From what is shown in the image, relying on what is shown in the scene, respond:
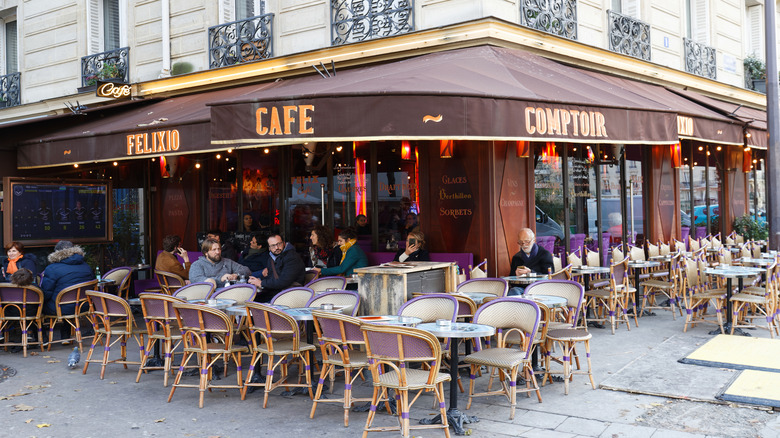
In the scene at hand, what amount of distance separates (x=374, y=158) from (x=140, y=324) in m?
4.25

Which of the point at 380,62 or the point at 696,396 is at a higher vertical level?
the point at 380,62

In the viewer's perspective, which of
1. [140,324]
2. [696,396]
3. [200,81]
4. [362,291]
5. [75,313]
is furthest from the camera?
[200,81]

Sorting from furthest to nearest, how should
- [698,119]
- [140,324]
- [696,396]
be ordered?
1. [140,324]
2. [698,119]
3. [696,396]

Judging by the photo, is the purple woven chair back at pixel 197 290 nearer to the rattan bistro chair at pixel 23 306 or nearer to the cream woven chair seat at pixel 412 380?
the rattan bistro chair at pixel 23 306

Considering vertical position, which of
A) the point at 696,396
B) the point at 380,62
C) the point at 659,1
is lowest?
the point at 696,396

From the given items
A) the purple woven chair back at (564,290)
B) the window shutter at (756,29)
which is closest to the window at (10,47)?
the purple woven chair back at (564,290)

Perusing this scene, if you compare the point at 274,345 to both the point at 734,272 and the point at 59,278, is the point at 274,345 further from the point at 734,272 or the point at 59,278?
the point at 734,272

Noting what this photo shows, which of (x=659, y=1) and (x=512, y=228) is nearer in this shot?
(x=512, y=228)

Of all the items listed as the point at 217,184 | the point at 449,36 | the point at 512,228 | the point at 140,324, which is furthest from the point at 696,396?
the point at 217,184

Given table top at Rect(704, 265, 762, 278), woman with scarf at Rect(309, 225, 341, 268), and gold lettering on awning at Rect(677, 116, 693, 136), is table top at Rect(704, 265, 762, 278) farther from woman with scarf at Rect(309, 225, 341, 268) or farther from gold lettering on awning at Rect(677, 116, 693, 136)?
woman with scarf at Rect(309, 225, 341, 268)

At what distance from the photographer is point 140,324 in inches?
413

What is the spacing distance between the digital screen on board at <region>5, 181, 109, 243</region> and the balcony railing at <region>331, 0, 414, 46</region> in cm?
483

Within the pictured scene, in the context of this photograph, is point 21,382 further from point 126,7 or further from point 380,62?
point 126,7

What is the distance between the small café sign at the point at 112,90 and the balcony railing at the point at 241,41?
64.8 inches
